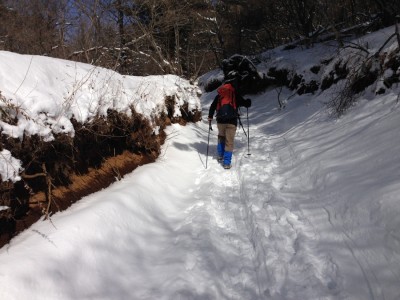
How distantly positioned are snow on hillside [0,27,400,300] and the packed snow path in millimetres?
13

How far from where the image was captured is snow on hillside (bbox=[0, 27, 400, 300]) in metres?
2.78

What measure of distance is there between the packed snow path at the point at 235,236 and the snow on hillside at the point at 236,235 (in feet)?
0.04

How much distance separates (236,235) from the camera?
394cm

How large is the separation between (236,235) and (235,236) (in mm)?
26

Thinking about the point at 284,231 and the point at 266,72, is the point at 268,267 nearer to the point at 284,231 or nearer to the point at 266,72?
the point at 284,231

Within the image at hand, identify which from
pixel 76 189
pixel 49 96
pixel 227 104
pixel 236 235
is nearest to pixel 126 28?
pixel 227 104

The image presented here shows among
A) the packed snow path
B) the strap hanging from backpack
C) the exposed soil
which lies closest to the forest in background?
the strap hanging from backpack

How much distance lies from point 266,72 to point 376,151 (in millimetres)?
14618

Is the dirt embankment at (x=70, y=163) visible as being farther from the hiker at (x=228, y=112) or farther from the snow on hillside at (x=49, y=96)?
the hiker at (x=228, y=112)

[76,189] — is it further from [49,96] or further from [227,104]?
[227,104]

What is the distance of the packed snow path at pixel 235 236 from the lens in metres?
2.78

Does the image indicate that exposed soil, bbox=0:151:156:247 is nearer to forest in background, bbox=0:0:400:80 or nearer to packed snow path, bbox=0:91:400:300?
packed snow path, bbox=0:91:400:300

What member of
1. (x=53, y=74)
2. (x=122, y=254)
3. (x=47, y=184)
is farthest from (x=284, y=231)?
(x=53, y=74)

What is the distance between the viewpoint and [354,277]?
2906 mm
